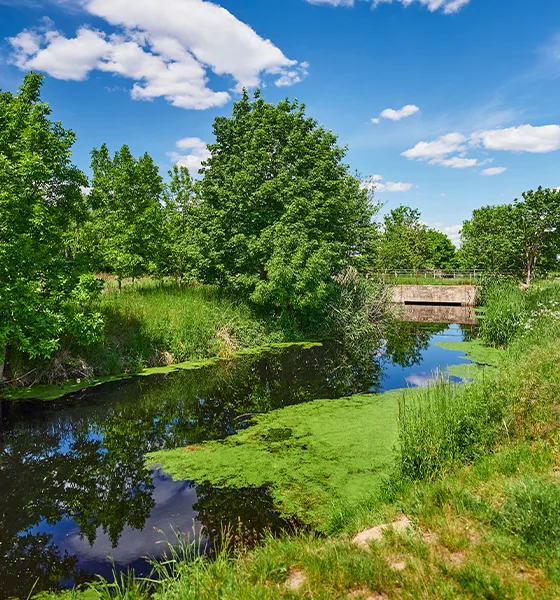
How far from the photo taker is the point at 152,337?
15.3m

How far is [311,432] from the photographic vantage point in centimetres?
906

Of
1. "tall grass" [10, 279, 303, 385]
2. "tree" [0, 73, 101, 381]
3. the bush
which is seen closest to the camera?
the bush

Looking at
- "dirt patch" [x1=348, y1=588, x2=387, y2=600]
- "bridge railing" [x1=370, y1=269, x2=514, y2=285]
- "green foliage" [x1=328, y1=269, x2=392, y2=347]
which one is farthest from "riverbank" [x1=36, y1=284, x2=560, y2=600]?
"bridge railing" [x1=370, y1=269, x2=514, y2=285]

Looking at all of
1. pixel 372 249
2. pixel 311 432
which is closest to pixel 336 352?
pixel 311 432

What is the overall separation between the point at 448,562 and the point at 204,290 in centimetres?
1885

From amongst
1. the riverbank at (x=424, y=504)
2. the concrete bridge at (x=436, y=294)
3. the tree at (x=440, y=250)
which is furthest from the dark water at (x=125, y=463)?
the tree at (x=440, y=250)

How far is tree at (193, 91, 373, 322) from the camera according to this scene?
18.6 meters

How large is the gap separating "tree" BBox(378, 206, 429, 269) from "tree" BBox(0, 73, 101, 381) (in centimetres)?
3757

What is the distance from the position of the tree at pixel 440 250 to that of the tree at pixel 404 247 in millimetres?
3026

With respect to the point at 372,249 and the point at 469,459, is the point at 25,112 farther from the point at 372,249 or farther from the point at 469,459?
the point at 372,249

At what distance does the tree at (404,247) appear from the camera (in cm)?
5241

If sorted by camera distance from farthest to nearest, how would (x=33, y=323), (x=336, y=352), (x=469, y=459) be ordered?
(x=336, y=352)
(x=33, y=323)
(x=469, y=459)

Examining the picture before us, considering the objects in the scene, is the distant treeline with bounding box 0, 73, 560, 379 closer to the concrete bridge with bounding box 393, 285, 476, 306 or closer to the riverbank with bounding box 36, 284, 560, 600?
the riverbank with bounding box 36, 284, 560, 600

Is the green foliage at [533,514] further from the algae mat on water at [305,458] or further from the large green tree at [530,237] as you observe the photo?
the large green tree at [530,237]
